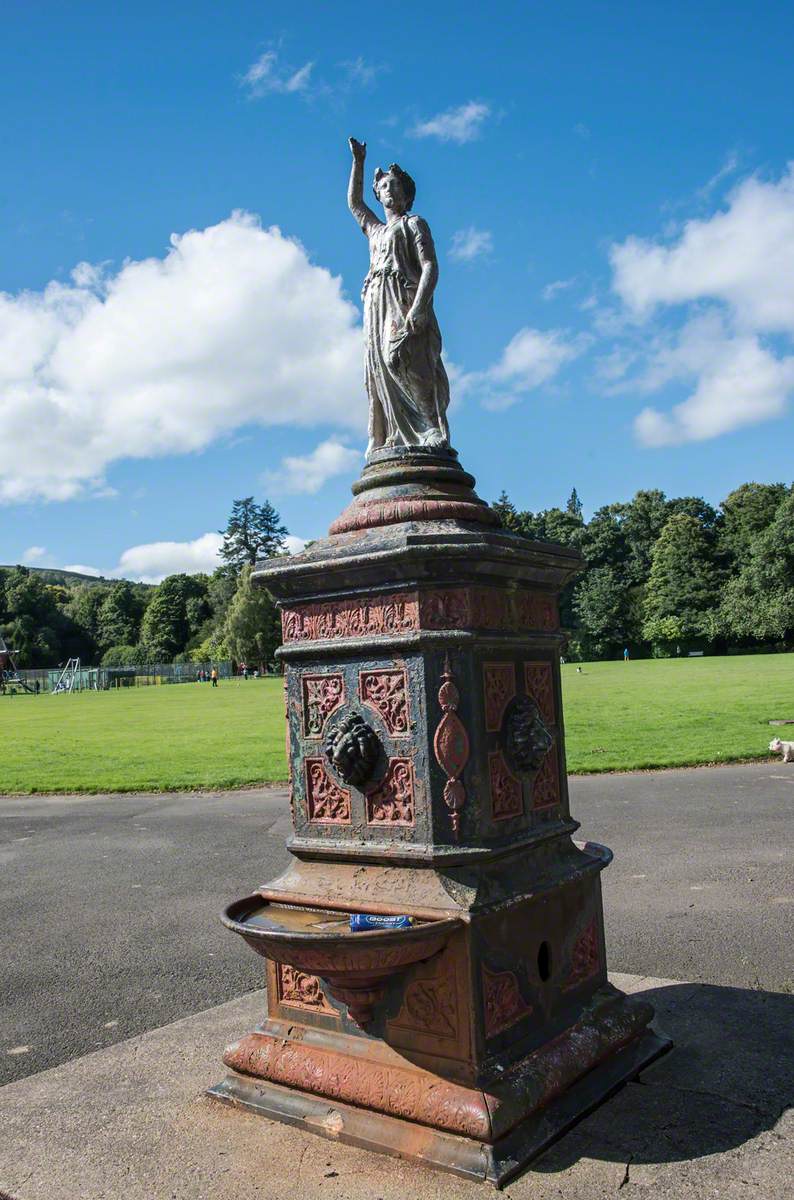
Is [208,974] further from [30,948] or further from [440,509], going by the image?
[440,509]

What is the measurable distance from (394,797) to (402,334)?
1.95m

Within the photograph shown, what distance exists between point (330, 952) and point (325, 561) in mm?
1397

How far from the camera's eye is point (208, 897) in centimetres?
701

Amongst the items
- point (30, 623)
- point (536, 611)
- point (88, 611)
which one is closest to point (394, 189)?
point (536, 611)

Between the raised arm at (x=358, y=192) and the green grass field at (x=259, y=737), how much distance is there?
961 cm

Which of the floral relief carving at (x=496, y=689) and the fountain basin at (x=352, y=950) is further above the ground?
the floral relief carving at (x=496, y=689)

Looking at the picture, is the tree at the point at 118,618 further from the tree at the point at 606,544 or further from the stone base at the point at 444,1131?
the stone base at the point at 444,1131

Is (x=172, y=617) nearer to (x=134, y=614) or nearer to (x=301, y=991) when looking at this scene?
(x=134, y=614)

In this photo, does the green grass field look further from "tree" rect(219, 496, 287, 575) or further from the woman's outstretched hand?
"tree" rect(219, 496, 287, 575)

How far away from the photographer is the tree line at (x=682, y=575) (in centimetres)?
5884

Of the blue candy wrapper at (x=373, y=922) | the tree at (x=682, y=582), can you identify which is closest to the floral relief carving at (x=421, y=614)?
the blue candy wrapper at (x=373, y=922)

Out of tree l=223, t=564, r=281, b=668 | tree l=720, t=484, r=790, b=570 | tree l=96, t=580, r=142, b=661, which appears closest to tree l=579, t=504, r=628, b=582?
tree l=720, t=484, r=790, b=570

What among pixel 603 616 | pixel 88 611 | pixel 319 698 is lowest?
pixel 319 698

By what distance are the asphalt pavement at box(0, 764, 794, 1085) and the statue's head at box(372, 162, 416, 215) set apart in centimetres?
398
